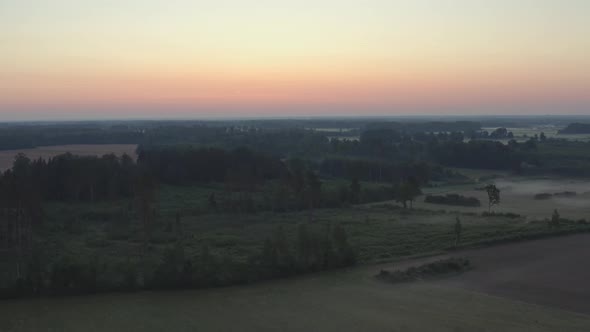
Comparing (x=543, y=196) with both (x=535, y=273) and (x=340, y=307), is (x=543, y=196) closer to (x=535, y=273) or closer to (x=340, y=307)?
(x=535, y=273)

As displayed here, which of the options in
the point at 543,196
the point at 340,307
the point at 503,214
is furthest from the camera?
the point at 543,196

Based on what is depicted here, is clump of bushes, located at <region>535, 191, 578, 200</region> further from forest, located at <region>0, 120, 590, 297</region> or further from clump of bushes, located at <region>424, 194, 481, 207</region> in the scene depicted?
forest, located at <region>0, 120, 590, 297</region>

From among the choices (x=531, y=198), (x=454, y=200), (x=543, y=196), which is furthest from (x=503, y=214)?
(x=543, y=196)

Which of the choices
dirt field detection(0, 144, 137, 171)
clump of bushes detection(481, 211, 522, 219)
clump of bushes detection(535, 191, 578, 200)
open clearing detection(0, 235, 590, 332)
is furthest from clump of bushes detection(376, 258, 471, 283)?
dirt field detection(0, 144, 137, 171)

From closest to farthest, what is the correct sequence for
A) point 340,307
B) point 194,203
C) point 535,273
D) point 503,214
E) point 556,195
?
point 340,307, point 535,273, point 503,214, point 194,203, point 556,195

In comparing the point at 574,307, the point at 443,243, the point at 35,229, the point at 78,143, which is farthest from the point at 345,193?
the point at 78,143

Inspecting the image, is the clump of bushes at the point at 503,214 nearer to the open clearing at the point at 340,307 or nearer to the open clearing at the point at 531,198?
the open clearing at the point at 531,198

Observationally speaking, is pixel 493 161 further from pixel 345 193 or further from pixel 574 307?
pixel 574 307
